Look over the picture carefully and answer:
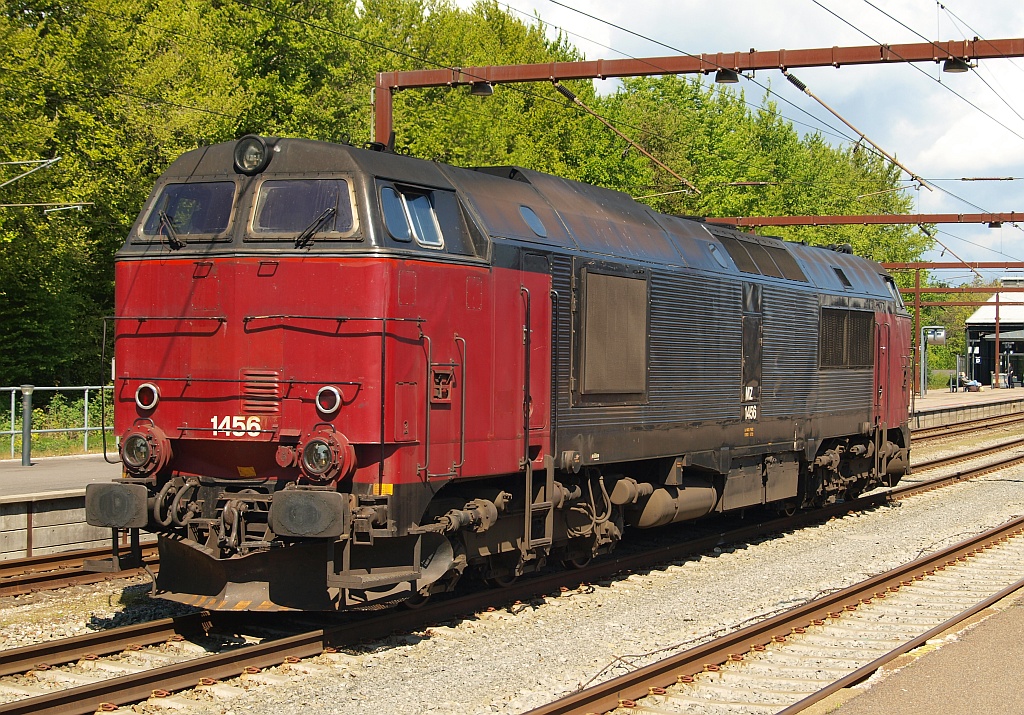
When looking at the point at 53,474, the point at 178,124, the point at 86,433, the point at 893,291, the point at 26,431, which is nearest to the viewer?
the point at 53,474

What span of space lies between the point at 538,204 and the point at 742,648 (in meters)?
4.75

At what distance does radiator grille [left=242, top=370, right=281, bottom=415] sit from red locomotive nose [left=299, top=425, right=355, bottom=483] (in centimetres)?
52

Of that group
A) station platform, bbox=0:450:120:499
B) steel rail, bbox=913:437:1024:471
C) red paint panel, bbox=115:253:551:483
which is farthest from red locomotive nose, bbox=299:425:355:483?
steel rail, bbox=913:437:1024:471

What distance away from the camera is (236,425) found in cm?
907

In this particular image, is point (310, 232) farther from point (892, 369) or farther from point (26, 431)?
point (892, 369)

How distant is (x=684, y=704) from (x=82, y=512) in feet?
28.9

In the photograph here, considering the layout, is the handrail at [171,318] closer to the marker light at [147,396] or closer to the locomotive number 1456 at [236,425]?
the marker light at [147,396]

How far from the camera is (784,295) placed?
15.8m

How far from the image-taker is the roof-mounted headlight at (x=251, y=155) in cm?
952

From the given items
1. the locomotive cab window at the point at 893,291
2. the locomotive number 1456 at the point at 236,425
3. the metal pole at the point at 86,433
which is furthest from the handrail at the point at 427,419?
the metal pole at the point at 86,433

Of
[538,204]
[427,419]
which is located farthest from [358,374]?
[538,204]

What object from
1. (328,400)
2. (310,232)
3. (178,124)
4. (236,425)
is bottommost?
(236,425)

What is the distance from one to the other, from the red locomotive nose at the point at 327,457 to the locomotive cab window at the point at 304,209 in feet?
5.46

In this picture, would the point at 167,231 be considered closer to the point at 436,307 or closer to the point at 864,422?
the point at 436,307
